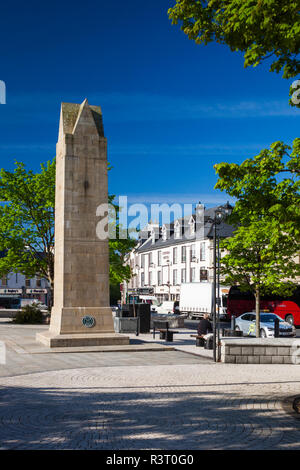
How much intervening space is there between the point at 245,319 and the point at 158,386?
20.5 metres

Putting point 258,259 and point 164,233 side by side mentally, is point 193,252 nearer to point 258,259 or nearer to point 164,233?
point 164,233

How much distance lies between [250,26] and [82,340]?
15.0 metres

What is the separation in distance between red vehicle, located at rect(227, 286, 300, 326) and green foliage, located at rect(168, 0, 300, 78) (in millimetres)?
30719

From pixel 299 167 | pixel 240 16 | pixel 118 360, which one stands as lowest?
pixel 118 360

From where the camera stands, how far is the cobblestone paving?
7475 millimetres

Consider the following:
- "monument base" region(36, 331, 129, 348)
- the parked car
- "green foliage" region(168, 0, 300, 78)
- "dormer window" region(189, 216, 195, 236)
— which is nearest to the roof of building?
"dormer window" region(189, 216, 195, 236)

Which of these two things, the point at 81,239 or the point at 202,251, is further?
the point at 202,251

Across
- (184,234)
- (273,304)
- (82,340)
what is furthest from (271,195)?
(184,234)

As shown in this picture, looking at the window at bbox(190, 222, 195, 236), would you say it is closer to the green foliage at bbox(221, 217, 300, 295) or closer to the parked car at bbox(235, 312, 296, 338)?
the parked car at bbox(235, 312, 296, 338)

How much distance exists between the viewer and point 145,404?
33.2 feet
